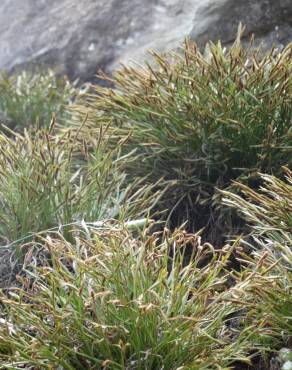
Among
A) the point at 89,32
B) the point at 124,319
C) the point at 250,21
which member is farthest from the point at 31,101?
the point at 124,319

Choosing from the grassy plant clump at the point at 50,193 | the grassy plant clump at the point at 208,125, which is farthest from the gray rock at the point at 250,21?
the grassy plant clump at the point at 50,193

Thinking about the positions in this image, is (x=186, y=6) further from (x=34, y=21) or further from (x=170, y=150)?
(x=170, y=150)

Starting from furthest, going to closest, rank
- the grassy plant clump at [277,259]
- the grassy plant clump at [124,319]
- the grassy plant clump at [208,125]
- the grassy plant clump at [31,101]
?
the grassy plant clump at [31,101] → the grassy plant clump at [208,125] → the grassy plant clump at [277,259] → the grassy plant clump at [124,319]

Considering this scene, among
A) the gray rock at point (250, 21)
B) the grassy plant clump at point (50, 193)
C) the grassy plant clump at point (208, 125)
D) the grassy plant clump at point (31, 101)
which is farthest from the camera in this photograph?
the grassy plant clump at point (31, 101)

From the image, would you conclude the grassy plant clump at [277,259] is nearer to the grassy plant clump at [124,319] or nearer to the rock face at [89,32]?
the grassy plant clump at [124,319]

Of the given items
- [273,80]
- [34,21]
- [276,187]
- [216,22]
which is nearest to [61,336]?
[276,187]

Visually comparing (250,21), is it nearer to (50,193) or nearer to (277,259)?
(50,193)

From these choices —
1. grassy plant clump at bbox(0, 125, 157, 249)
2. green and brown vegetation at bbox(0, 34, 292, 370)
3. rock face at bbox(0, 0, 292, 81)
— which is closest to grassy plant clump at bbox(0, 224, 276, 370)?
green and brown vegetation at bbox(0, 34, 292, 370)
